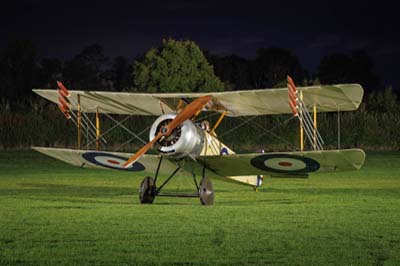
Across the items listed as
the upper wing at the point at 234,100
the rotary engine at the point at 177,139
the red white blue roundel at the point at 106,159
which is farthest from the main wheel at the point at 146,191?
the upper wing at the point at 234,100

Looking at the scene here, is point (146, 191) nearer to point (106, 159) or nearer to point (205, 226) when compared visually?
point (106, 159)

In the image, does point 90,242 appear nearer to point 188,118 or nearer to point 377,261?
point 377,261

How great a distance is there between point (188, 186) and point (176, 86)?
2936 cm

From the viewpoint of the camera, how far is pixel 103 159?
54.4ft

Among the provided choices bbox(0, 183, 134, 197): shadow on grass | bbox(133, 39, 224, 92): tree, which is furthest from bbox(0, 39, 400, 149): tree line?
bbox(0, 183, 134, 197): shadow on grass

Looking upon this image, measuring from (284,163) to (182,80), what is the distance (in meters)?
35.6

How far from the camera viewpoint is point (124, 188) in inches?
807

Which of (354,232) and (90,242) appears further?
(354,232)

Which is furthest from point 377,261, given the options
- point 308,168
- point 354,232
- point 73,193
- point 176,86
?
point 176,86

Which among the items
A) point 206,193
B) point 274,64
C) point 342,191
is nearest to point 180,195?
point 206,193

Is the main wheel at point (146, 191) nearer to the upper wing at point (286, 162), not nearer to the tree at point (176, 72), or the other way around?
the upper wing at point (286, 162)

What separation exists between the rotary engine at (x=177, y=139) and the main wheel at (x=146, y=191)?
70cm

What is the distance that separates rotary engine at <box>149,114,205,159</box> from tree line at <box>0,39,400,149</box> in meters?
9.11

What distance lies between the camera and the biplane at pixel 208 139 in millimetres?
14867
